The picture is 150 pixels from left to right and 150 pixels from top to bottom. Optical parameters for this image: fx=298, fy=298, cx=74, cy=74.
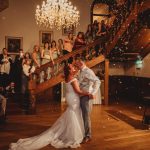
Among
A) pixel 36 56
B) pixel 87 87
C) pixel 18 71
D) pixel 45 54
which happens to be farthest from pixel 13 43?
pixel 87 87

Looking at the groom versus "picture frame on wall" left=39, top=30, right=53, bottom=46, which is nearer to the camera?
the groom

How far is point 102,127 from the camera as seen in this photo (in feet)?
22.4

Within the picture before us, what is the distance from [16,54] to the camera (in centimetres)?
1106

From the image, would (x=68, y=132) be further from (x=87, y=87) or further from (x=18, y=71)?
(x=18, y=71)

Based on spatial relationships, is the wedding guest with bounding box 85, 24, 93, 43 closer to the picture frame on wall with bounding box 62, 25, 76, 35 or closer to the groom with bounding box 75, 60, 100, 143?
the picture frame on wall with bounding box 62, 25, 76, 35

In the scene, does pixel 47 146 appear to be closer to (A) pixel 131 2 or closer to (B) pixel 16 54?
(A) pixel 131 2

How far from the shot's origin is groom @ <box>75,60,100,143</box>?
18.4 ft

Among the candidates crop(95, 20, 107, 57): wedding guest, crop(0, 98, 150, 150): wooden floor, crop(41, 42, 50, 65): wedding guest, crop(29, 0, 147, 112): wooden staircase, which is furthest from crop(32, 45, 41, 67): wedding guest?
crop(95, 20, 107, 57): wedding guest

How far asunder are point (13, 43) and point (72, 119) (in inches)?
249

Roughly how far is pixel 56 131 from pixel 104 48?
4810 mm

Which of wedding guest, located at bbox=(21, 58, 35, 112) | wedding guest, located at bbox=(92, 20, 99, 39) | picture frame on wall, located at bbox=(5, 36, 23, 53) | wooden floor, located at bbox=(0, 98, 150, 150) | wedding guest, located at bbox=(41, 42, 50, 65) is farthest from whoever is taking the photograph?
wedding guest, located at bbox=(92, 20, 99, 39)

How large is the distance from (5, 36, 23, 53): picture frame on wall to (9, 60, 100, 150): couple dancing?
5821mm

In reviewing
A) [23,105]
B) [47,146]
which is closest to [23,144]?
[47,146]

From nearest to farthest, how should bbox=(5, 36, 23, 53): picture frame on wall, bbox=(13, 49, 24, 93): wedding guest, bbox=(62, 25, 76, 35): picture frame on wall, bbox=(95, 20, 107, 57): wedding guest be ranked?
bbox=(95, 20, 107, 57): wedding guest → bbox=(13, 49, 24, 93): wedding guest → bbox=(5, 36, 23, 53): picture frame on wall → bbox=(62, 25, 76, 35): picture frame on wall
